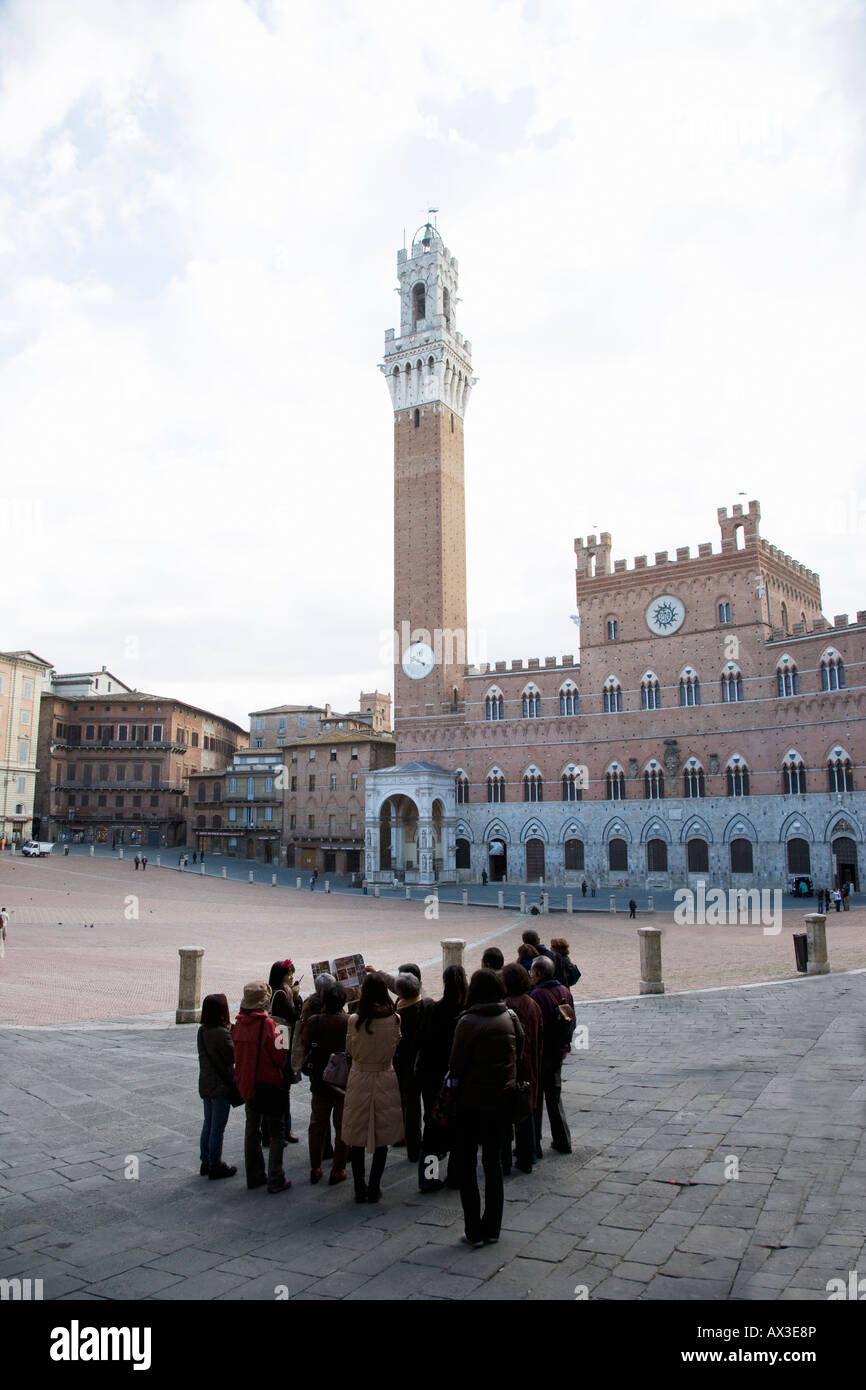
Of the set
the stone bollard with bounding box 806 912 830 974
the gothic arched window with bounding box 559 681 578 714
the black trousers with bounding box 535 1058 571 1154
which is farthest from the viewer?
the gothic arched window with bounding box 559 681 578 714

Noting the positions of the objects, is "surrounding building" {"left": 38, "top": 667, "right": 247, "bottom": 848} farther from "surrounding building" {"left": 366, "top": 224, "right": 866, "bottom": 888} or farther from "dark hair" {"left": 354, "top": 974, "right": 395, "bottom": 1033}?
"dark hair" {"left": 354, "top": 974, "right": 395, "bottom": 1033}

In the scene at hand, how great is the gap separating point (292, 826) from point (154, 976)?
3841cm

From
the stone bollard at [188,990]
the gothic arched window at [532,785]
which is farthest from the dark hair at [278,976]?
the gothic arched window at [532,785]

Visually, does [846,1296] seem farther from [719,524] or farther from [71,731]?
[71,731]

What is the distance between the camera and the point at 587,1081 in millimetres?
8719

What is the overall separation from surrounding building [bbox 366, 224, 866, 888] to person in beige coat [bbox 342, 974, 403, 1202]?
116 ft

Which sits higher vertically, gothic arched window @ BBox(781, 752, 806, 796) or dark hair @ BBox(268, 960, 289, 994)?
gothic arched window @ BBox(781, 752, 806, 796)

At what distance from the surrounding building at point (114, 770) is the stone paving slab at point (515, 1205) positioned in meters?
56.6

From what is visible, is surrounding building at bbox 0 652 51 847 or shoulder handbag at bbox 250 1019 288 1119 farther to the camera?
surrounding building at bbox 0 652 51 847

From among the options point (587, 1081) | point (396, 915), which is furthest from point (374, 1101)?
point (396, 915)

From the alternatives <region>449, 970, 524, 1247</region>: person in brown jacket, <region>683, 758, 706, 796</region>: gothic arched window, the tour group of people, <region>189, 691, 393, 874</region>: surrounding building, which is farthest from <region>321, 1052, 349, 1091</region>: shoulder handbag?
<region>189, 691, 393, 874</region>: surrounding building

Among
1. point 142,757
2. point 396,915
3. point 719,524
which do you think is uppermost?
point 719,524

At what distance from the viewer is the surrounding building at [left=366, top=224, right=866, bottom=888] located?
38.3 meters

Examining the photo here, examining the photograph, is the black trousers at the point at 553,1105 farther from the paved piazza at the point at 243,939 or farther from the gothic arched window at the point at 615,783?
the gothic arched window at the point at 615,783
